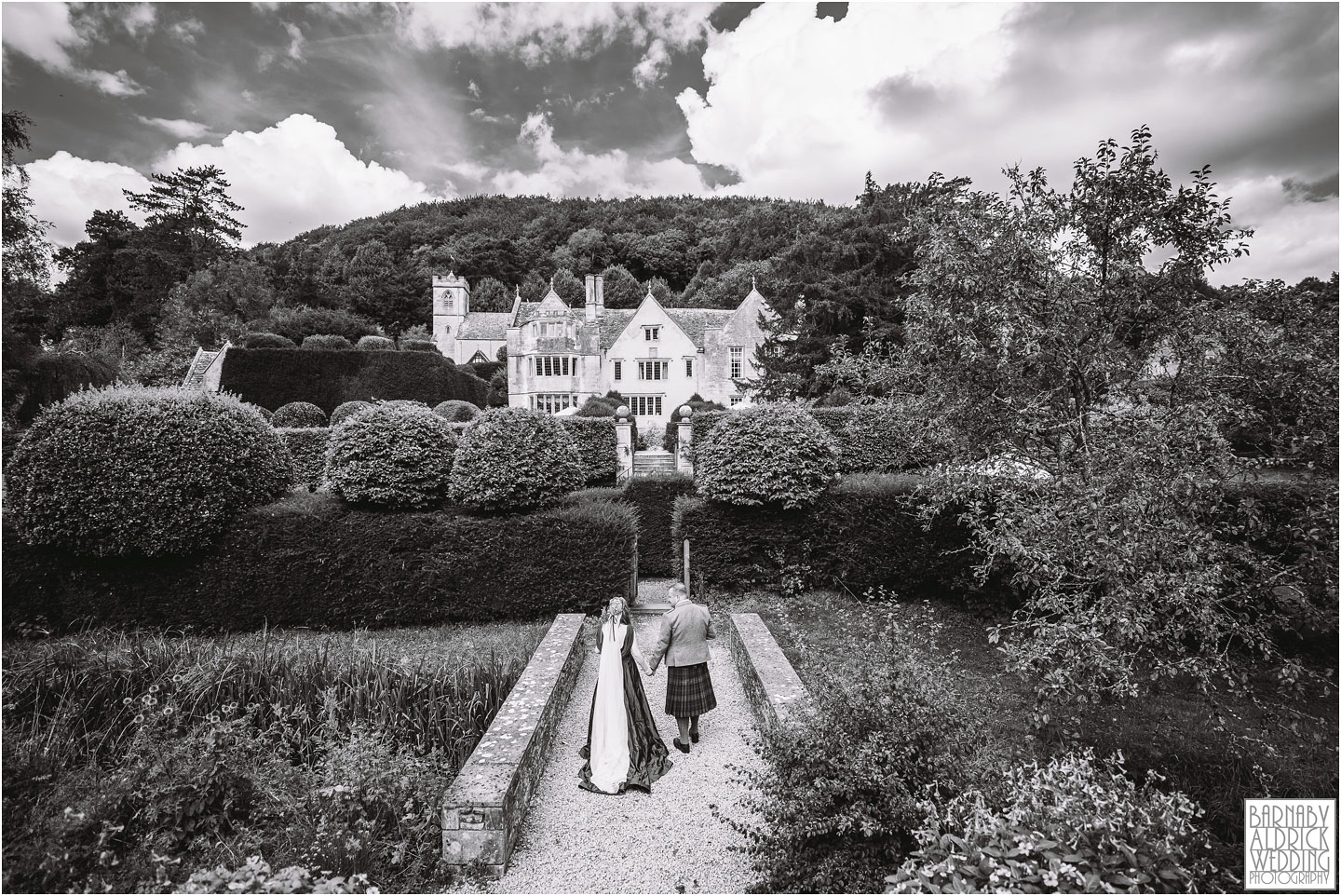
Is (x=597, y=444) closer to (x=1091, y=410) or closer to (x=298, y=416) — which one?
(x=298, y=416)

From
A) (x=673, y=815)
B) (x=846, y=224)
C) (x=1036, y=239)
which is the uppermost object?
(x=846, y=224)

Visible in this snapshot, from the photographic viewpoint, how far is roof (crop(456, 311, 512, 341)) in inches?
2485

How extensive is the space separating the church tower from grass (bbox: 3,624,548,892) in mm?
62090

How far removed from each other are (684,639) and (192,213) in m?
71.1

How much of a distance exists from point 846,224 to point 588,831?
21330 mm

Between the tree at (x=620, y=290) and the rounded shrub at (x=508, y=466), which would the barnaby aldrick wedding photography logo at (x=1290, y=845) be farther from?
the tree at (x=620, y=290)

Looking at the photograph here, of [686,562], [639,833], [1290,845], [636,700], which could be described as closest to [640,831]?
[639,833]

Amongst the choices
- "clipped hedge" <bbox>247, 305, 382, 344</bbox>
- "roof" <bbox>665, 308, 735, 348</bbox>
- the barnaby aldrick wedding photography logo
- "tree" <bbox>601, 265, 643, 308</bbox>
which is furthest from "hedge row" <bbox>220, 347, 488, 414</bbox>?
"tree" <bbox>601, 265, 643, 308</bbox>

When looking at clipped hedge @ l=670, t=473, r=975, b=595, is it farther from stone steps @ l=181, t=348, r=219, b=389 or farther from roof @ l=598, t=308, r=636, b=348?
stone steps @ l=181, t=348, r=219, b=389

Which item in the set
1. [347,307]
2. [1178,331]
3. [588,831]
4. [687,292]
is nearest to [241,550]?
[588,831]

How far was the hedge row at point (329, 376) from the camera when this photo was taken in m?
33.3

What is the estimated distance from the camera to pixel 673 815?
209 inches

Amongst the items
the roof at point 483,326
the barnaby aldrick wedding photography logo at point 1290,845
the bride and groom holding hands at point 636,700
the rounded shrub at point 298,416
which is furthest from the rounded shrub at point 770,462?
the roof at point 483,326

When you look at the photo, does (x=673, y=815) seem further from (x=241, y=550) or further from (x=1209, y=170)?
(x=241, y=550)
